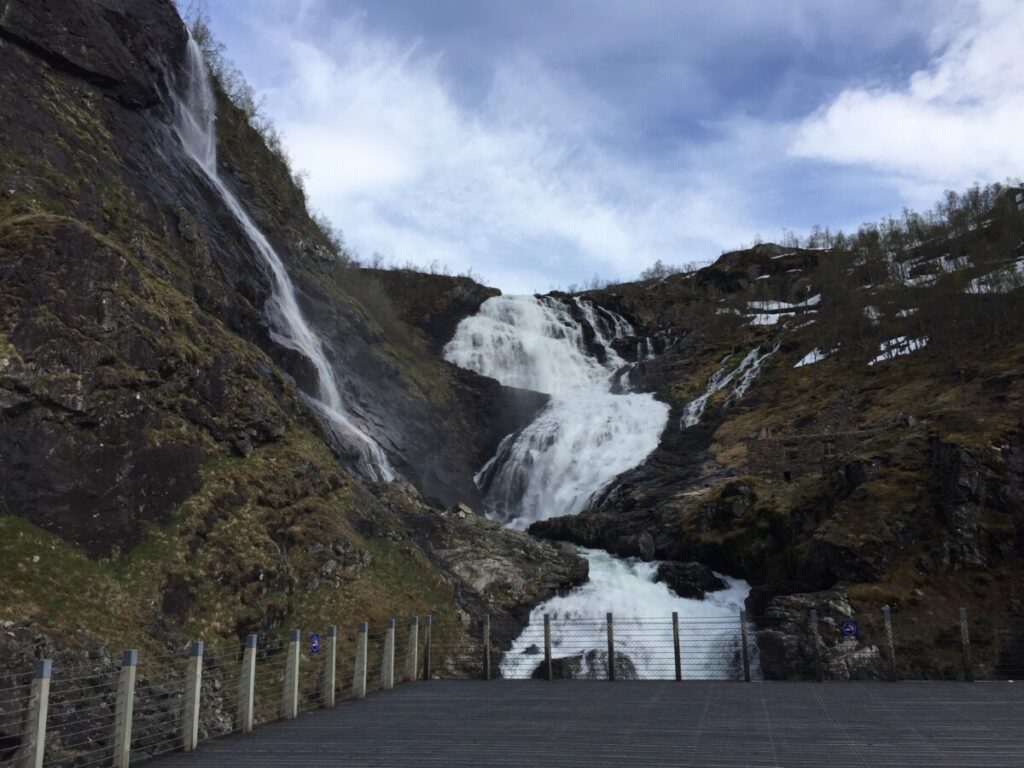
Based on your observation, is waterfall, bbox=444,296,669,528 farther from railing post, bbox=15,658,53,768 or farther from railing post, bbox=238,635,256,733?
railing post, bbox=15,658,53,768

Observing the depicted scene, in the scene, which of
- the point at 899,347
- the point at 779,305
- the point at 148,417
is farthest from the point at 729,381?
the point at 148,417

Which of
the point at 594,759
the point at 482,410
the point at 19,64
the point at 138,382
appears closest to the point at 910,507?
the point at 594,759

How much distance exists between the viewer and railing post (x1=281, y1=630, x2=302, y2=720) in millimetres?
11102

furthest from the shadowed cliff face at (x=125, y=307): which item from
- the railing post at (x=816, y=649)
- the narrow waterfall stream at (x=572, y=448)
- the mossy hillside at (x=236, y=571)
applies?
the railing post at (x=816, y=649)

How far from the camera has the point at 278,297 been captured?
115ft

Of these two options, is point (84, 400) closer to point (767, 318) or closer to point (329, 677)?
point (329, 677)

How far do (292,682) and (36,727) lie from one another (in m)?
4.94

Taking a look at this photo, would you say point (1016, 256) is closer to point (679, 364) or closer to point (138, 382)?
point (679, 364)

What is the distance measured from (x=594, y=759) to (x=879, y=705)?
224 inches

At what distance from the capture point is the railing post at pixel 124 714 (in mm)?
7602

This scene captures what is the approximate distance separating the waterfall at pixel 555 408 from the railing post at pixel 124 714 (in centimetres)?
3344

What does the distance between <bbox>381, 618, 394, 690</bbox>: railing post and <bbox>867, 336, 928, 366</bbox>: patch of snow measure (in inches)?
1685

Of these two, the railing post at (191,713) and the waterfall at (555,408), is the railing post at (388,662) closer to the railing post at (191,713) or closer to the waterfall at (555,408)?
the railing post at (191,713)

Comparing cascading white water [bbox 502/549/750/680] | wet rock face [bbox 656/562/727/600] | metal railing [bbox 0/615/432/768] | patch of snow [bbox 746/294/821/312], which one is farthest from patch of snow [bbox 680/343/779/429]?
metal railing [bbox 0/615/432/768]
